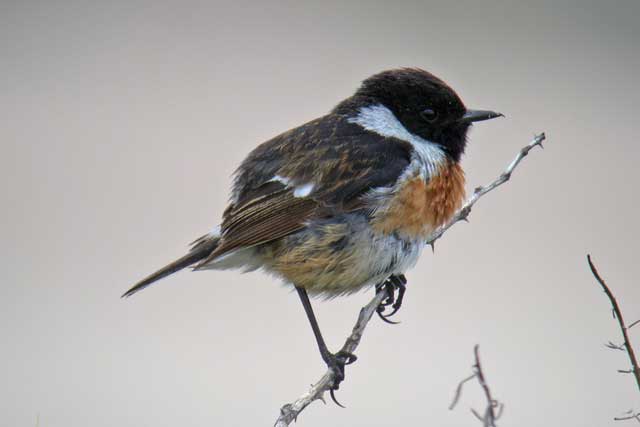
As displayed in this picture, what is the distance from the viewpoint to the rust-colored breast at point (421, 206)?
451 centimetres

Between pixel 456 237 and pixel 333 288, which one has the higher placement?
pixel 456 237

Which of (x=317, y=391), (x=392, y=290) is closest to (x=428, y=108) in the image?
(x=392, y=290)

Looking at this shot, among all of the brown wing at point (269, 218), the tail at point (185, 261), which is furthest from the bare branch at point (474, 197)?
the tail at point (185, 261)

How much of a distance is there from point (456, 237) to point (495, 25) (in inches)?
161

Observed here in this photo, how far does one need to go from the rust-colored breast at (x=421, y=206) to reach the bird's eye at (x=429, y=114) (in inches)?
10.3

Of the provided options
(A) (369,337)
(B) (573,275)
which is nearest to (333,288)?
(A) (369,337)

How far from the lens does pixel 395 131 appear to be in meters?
→ 4.93

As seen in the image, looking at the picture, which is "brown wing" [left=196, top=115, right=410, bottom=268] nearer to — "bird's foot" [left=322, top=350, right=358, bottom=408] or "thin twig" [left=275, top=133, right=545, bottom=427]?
"thin twig" [left=275, top=133, right=545, bottom=427]

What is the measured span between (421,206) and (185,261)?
41.9 inches

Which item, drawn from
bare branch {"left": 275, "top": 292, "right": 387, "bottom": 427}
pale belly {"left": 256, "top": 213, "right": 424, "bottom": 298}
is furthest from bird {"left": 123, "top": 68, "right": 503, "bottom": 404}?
bare branch {"left": 275, "top": 292, "right": 387, "bottom": 427}

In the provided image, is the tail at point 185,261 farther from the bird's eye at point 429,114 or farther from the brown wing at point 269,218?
the bird's eye at point 429,114

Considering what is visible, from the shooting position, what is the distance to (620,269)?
334 inches

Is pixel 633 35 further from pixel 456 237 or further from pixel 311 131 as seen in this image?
pixel 311 131

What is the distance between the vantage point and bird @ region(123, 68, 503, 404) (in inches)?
177
